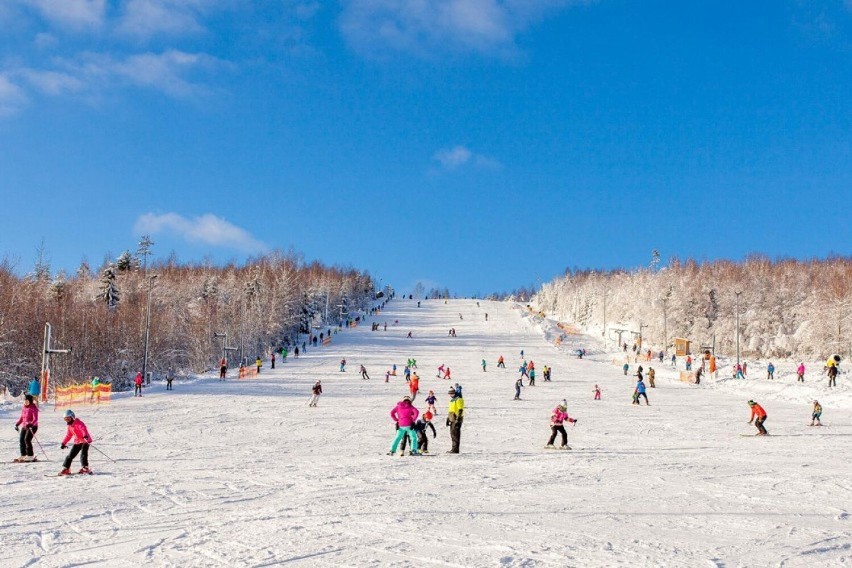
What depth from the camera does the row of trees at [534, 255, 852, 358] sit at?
67062 millimetres

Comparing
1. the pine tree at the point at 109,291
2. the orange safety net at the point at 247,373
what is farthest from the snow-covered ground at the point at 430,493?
the pine tree at the point at 109,291

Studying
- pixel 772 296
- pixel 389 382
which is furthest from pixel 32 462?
pixel 772 296

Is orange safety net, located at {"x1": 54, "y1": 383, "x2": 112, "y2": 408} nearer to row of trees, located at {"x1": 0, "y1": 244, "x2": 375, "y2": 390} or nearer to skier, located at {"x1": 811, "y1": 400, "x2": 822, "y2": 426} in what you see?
row of trees, located at {"x1": 0, "y1": 244, "x2": 375, "y2": 390}

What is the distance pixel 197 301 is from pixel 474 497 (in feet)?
268

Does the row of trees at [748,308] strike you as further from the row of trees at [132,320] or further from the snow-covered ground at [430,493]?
the snow-covered ground at [430,493]

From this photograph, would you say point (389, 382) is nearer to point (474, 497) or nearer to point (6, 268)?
point (474, 497)

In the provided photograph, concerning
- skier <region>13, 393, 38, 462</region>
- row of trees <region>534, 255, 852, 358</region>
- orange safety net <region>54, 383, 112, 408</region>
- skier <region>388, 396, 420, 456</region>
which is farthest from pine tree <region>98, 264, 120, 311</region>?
skier <region>388, 396, 420, 456</region>

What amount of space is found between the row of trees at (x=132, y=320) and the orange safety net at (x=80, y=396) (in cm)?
1788

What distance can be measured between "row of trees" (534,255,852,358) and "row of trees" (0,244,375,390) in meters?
40.1

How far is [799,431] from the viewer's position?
66.9 ft

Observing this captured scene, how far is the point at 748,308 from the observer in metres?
86.6

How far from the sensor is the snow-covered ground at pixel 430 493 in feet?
23.2

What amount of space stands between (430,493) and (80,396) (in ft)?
70.9

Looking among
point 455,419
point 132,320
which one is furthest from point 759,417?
point 132,320
